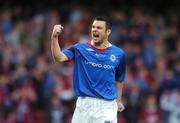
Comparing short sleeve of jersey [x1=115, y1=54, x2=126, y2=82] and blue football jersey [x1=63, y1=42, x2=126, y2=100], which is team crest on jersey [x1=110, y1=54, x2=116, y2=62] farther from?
short sleeve of jersey [x1=115, y1=54, x2=126, y2=82]

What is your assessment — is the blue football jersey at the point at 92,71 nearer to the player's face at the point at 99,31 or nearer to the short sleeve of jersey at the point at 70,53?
the short sleeve of jersey at the point at 70,53

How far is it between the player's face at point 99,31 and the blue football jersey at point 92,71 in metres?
0.18

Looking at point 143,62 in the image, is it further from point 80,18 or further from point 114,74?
point 114,74

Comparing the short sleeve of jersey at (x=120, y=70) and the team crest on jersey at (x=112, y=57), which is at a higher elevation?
the team crest on jersey at (x=112, y=57)

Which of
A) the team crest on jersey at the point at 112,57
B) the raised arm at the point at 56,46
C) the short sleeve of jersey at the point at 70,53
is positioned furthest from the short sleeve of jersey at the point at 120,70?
the raised arm at the point at 56,46

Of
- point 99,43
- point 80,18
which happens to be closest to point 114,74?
point 99,43

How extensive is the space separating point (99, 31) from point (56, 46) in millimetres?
711

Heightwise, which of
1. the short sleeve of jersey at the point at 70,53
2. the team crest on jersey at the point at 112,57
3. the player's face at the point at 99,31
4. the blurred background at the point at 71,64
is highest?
the player's face at the point at 99,31

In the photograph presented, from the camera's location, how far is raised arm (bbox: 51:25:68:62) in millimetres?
10695

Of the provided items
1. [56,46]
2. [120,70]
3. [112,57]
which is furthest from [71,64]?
[56,46]

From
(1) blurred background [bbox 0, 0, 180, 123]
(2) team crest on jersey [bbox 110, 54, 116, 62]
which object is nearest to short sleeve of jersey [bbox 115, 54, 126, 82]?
(2) team crest on jersey [bbox 110, 54, 116, 62]

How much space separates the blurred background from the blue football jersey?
5.64 m

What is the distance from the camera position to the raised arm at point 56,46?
1070 cm

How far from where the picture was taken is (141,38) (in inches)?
791
